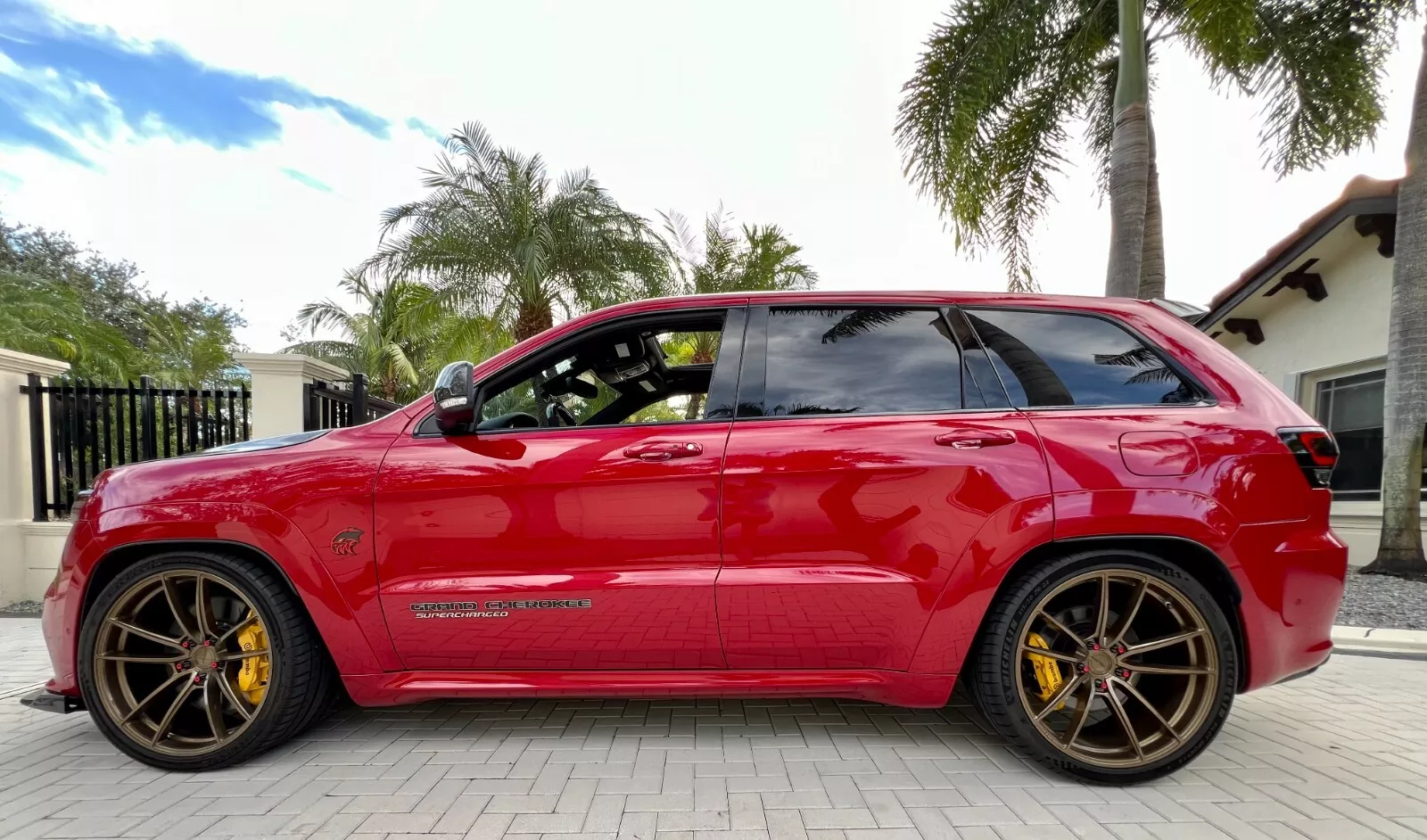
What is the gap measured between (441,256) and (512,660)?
954cm

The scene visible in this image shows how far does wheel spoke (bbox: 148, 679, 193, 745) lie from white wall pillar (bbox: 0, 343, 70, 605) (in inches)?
216

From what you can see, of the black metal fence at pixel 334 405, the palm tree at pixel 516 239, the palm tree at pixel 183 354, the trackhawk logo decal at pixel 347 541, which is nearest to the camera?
the trackhawk logo decal at pixel 347 541

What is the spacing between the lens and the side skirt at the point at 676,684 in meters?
2.24

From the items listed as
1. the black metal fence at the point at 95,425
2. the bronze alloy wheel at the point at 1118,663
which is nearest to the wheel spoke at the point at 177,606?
the bronze alloy wheel at the point at 1118,663

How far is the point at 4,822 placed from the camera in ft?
6.51

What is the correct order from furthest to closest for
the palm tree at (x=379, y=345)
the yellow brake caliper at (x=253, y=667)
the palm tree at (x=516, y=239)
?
the palm tree at (x=379, y=345)
the palm tree at (x=516, y=239)
the yellow brake caliper at (x=253, y=667)

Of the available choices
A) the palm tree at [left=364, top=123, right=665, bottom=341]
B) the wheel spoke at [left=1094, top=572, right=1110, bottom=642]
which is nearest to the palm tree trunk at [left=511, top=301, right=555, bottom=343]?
the palm tree at [left=364, top=123, right=665, bottom=341]

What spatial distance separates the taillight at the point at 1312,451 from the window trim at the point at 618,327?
206cm

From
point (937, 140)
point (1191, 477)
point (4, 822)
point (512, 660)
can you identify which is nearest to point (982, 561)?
point (1191, 477)

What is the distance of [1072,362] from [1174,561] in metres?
A: 0.84

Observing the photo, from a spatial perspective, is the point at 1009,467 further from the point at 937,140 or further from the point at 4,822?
the point at 937,140

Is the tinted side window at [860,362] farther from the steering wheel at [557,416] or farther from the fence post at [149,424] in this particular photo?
the fence post at [149,424]

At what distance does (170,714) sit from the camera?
2316mm

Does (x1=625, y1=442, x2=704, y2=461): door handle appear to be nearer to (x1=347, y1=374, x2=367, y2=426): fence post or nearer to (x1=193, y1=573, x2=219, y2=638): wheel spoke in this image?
(x1=193, y1=573, x2=219, y2=638): wheel spoke
